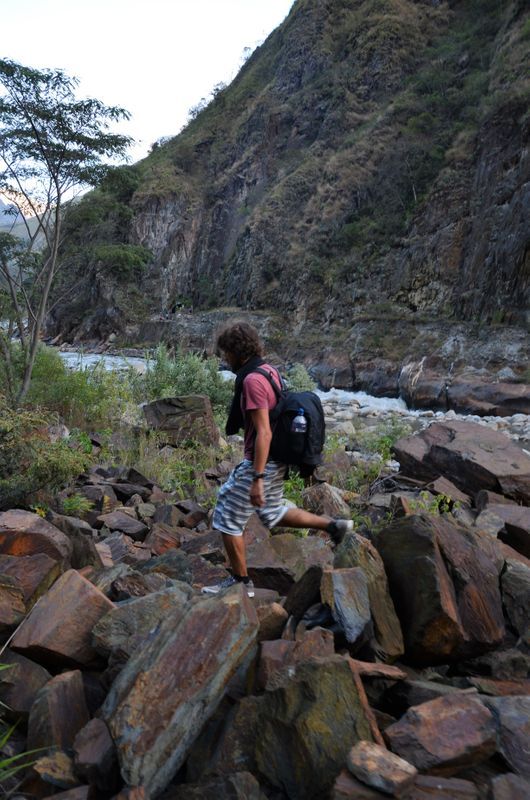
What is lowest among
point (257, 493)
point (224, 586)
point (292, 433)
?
point (224, 586)

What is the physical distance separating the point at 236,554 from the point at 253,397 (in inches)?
33.8

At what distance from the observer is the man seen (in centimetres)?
306

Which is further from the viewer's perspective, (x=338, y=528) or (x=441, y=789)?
(x=338, y=528)

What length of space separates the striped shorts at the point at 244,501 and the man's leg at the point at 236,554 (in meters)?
0.03

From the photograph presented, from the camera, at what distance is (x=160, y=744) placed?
1.72 m

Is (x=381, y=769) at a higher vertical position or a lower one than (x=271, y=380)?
lower

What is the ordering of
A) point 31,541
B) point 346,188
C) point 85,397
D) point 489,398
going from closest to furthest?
point 31,541, point 85,397, point 489,398, point 346,188

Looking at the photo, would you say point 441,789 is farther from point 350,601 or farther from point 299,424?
point 299,424

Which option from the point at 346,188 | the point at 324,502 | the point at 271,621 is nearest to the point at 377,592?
the point at 271,621

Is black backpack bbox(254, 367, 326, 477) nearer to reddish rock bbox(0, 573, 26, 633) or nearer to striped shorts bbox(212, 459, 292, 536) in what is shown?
striped shorts bbox(212, 459, 292, 536)

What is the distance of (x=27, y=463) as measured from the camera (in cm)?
414

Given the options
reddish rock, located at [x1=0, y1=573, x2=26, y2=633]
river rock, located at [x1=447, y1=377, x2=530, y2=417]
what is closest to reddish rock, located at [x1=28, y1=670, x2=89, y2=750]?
reddish rock, located at [x1=0, y1=573, x2=26, y2=633]

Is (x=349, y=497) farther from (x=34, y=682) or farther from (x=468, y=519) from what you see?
(x=34, y=682)

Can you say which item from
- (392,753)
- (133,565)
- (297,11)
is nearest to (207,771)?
(392,753)
